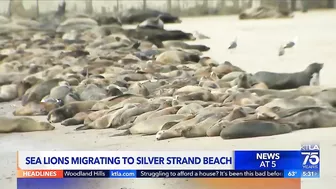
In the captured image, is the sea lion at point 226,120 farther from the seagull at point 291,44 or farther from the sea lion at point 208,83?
the seagull at point 291,44

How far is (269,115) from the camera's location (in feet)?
8.58

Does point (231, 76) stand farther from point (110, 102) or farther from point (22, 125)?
point (22, 125)

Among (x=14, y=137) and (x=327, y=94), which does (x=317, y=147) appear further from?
(x=14, y=137)

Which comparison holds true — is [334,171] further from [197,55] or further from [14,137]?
[14,137]

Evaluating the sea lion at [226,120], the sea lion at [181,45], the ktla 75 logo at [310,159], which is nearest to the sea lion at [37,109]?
the sea lion at [181,45]

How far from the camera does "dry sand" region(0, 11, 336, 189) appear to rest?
259 cm

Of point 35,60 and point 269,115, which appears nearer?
point 269,115

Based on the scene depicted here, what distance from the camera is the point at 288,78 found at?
105 inches

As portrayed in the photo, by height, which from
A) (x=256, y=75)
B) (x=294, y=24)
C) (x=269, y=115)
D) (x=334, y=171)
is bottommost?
Result: (x=334, y=171)

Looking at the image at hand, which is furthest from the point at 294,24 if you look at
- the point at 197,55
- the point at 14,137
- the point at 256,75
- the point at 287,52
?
the point at 14,137

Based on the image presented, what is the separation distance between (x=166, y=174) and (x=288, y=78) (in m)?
0.76

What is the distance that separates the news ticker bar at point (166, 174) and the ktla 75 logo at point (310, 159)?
34 mm

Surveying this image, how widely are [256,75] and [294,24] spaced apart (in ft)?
1.02

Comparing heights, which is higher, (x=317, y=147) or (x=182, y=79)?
(x=182, y=79)
